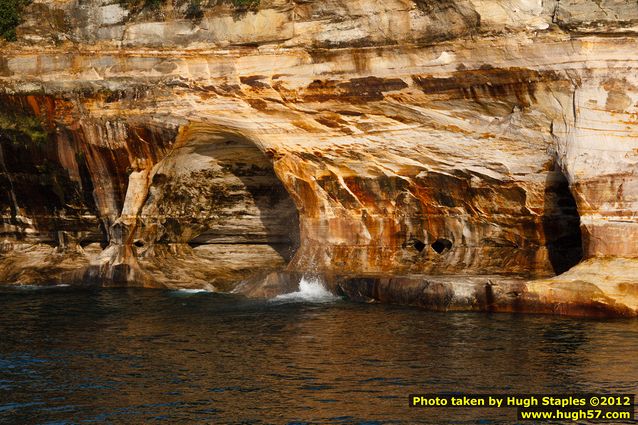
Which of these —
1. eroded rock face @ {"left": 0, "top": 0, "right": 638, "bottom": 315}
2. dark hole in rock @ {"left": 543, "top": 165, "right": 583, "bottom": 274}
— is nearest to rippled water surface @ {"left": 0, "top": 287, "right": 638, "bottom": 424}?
eroded rock face @ {"left": 0, "top": 0, "right": 638, "bottom": 315}

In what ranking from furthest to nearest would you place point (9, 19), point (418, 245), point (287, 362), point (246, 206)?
point (246, 206) → point (9, 19) → point (418, 245) → point (287, 362)

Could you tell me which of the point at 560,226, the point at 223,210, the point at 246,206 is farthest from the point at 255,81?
the point at 560,226

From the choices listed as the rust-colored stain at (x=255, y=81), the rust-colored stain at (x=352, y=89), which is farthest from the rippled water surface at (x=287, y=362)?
the rust-colored stain at (x=255, y=81)

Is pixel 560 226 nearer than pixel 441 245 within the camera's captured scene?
Yes

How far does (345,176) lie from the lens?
2669 centimetres

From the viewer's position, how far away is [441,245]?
27.2 m

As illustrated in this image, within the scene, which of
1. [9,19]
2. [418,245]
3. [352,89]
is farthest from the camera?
[9,19]

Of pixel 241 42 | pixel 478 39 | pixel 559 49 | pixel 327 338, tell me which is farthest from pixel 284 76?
pixel 327 338

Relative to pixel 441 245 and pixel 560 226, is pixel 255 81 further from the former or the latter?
pixel 560 226

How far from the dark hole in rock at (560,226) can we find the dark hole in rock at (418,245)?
386cm

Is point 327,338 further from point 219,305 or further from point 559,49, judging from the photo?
point 559,49

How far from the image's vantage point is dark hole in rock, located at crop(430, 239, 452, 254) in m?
26.4

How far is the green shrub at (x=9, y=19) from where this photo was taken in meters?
29.1

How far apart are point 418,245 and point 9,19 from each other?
14.6m
